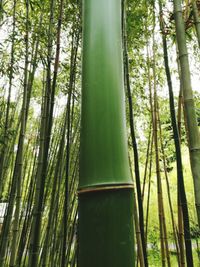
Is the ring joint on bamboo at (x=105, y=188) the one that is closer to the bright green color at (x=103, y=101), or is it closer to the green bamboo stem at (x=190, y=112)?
the bright green color at (x=103, y=101)

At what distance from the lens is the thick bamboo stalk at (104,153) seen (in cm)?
55

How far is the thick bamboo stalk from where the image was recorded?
551mm

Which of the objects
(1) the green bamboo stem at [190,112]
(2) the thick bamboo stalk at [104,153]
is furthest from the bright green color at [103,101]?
(1) the green bamboo stem at [190,112]

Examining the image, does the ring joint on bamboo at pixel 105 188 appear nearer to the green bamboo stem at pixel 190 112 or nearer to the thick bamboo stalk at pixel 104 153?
the thick bamboo stalk at pixel 104 153

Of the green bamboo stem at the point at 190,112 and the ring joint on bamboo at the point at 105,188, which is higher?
the green bamboo stem at the point at 190,112

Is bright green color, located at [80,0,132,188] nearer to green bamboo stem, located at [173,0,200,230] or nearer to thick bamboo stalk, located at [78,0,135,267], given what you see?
thick bamboo stalk, located at [78,0,135,267]

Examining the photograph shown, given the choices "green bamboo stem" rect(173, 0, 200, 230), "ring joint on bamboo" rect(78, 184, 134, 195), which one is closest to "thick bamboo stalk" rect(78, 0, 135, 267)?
"ring joint on bamboo" rect(78, 184, 134, 195)

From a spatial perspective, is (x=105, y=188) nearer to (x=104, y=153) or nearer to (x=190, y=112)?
(x=104, y=153)

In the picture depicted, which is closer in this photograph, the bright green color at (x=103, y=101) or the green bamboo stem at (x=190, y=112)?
the bright green color at (x=103, y=101)

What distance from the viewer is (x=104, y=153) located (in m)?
0.60

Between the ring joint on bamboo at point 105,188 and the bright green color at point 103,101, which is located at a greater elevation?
the bright green color at point 103,101

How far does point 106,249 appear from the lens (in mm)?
543

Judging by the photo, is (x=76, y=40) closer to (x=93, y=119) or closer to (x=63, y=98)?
(x=63, y=98)

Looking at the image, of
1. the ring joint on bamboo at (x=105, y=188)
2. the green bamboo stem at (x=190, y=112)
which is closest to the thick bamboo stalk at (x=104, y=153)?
the ring joint on bamboo at (x=105, y=188)
